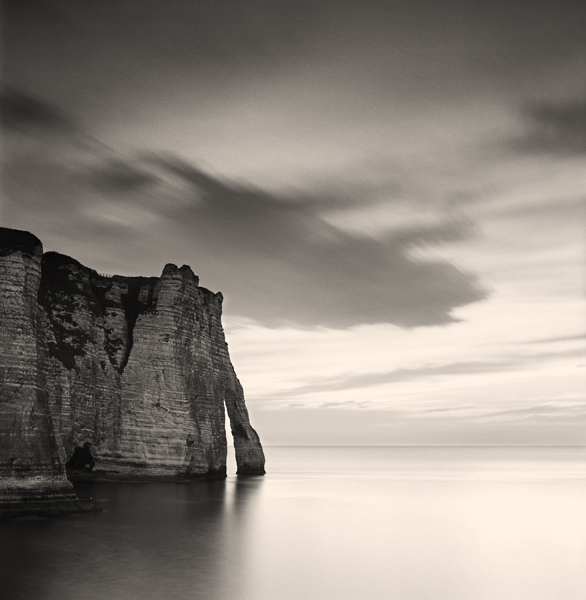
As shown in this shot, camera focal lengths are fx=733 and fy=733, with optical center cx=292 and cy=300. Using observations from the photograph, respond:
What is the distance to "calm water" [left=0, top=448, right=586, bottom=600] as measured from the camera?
24312 millimetres

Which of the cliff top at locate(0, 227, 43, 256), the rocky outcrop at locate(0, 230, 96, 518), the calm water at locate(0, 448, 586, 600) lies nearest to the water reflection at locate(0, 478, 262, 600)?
the calm water at locate(0, 448, 586, 600)

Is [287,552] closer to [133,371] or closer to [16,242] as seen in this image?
[16,242]

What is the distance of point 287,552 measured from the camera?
3231 centimetres

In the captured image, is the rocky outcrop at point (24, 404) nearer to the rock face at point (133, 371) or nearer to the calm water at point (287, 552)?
the calm water at point (287, 552)

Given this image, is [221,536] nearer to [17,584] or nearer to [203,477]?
[17,584]

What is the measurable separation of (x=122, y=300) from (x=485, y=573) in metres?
49.1

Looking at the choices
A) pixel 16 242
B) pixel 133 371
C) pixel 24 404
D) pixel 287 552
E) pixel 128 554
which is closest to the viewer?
pixel 128 554

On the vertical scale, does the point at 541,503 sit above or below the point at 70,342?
below

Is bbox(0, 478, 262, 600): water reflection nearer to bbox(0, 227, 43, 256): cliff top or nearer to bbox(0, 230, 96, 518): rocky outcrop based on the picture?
bbox(0, 230, 96, 518): rocky outcrop

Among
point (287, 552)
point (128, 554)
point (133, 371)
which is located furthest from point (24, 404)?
point (133, 371)

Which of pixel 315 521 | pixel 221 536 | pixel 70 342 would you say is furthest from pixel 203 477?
pixel 221 536

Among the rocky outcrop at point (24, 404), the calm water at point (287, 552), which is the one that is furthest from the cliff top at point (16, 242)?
the calm water at point (287, 552)

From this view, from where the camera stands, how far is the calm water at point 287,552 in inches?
957

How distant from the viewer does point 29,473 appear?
107 ft
